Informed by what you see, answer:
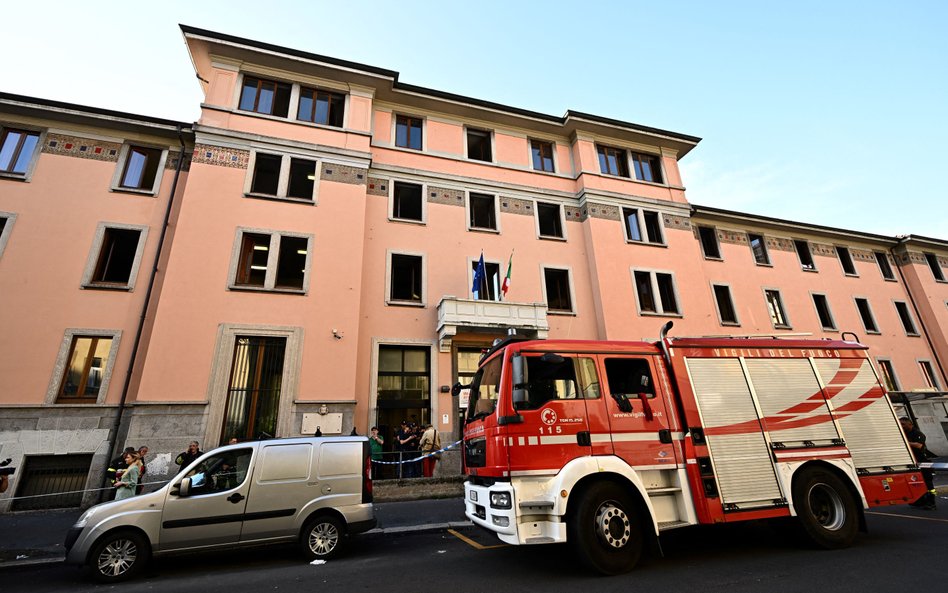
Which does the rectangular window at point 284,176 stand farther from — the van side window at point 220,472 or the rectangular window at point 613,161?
the rectangular window at point 613,161

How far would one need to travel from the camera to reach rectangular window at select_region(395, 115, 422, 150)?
746 inches

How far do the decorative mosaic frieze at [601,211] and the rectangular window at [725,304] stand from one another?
6851 mm

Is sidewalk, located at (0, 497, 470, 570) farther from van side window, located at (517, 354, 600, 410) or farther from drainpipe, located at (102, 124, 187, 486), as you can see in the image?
van side window, located at (517, 354, 600, 410)

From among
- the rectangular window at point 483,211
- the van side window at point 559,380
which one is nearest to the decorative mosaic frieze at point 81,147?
the rectangular window at point 483,211

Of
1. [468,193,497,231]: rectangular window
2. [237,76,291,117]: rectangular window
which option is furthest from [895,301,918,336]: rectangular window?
[237,76,291,117]: rectangular window

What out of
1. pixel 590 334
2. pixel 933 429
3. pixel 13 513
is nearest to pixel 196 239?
pixel 13 513

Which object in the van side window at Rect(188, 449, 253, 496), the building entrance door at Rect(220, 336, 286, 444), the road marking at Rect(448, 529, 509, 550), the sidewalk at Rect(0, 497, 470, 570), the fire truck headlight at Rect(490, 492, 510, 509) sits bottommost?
the road marking at Rect(448, 529, 509, 550)

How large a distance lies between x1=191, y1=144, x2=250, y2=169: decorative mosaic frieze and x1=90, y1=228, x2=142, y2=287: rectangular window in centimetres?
332

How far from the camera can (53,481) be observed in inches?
466

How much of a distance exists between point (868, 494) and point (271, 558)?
32.1 ft

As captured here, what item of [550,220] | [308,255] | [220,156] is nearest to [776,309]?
[550,220]

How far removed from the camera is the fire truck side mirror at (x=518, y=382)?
18.5 ft

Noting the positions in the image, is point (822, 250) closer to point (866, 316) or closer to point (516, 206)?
point (866, 316)

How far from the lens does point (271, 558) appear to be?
7.18m
